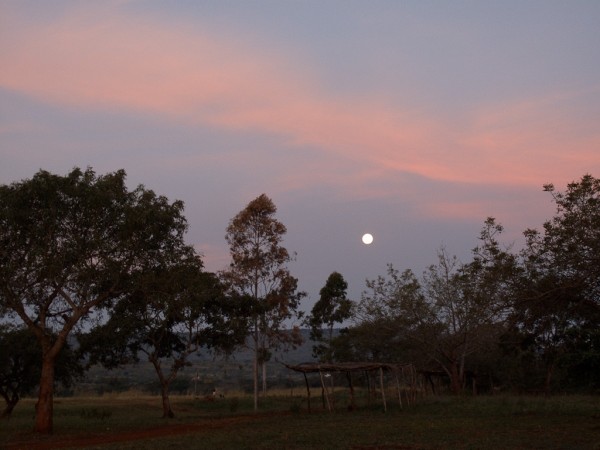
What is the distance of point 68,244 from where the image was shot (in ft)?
85.1

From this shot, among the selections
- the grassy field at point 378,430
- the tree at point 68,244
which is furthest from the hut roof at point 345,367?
the tree at point 68,244

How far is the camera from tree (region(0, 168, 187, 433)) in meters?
25.4

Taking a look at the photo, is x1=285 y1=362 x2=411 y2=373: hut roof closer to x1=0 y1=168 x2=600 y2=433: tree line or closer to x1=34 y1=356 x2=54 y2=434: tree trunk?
x1=0 y1=168 x2=600 y2=433: tree line

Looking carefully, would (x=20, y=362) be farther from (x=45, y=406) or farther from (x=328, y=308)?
(x=328, y=308)

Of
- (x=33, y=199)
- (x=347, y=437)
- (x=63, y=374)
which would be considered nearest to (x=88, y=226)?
(x=33, y=199)

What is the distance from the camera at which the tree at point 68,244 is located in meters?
25.4

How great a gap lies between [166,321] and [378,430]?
15.7 m

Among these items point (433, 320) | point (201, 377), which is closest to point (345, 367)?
point (433, 320)

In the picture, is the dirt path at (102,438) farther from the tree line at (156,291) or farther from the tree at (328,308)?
the tree at (328,308)

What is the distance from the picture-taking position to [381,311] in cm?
4472

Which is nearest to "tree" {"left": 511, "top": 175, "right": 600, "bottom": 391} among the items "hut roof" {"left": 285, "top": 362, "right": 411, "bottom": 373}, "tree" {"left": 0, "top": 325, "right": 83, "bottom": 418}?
"hut roof" {"left": 285, "top": 362, "right": 411, "bottom": 373}

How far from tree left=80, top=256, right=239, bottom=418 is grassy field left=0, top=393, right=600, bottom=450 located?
12.3ft

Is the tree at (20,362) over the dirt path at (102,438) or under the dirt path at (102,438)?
over

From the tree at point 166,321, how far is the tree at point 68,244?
1268 mm
